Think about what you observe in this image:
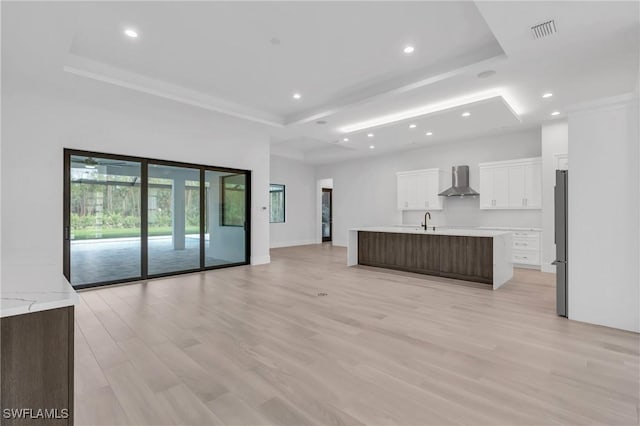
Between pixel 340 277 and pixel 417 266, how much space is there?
61.6 inches

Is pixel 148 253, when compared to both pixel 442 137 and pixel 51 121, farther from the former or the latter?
pixel 442 137

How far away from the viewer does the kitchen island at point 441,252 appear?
5.24 m

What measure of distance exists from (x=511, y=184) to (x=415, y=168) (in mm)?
2628

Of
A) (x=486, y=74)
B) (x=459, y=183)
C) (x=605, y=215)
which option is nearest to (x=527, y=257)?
(x=459, y=183)

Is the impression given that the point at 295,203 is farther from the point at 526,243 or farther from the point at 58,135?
the point at 58,135

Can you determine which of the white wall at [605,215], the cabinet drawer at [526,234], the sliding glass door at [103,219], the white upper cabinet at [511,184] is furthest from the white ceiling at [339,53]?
the cabinet drawer at [526,234]

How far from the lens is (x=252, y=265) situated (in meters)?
7.16

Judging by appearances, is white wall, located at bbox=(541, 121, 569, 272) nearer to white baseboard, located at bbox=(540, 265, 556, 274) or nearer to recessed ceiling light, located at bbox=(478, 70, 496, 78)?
white baseboard, located at bbox=(540, 265, 556, 274)

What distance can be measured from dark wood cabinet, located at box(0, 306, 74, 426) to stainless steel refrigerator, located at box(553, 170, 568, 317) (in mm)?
4496

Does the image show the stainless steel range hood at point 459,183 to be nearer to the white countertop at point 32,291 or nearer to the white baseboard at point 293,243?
the white baseboard at point 293,243

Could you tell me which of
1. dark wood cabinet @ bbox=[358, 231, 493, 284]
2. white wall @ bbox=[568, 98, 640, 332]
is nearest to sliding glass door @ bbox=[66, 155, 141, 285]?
dark wood cabinet @ bbox=[358, 231, 493, 284]

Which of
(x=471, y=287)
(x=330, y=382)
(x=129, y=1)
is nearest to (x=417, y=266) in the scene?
(x=471, y=287)

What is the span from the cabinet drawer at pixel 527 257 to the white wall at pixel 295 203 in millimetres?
6805

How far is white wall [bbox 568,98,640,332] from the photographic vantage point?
323 centimetres
